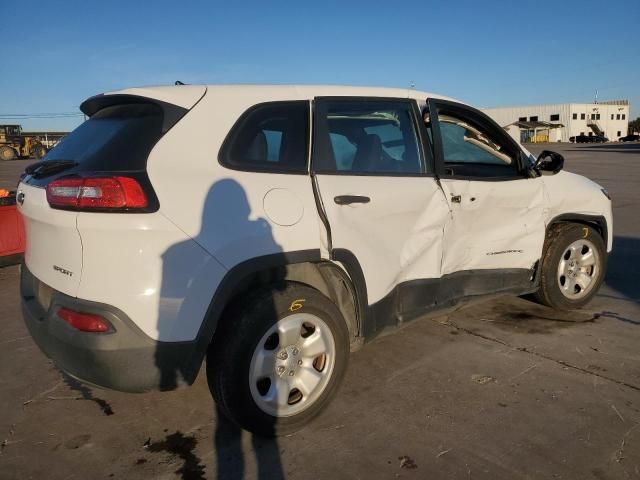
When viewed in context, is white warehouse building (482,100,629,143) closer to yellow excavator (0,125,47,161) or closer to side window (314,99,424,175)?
yellow excavator (0,125,47,161)

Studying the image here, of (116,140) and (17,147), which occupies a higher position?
(17,147)

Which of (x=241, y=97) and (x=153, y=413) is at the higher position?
(x=241, y=97)

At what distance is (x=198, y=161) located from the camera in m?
2.47

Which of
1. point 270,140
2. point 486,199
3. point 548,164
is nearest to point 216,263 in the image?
point 270,140

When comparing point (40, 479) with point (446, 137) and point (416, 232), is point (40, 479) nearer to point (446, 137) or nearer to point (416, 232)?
point (416, 232)

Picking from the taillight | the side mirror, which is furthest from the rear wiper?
the side mirror

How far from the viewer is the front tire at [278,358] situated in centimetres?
252

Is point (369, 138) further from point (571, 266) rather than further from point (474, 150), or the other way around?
point (571, 266)

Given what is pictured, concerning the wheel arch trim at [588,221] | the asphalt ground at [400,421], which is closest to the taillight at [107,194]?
the asphalt ground at [400,421]

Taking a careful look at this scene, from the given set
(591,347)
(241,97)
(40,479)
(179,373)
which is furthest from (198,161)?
(591,347)

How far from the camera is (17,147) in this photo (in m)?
37.8

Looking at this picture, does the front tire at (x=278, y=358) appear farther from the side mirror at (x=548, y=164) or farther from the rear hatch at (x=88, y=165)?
the side mirror at (x=548, y=164)

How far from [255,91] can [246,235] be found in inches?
33.1

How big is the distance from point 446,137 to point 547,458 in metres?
2.22
